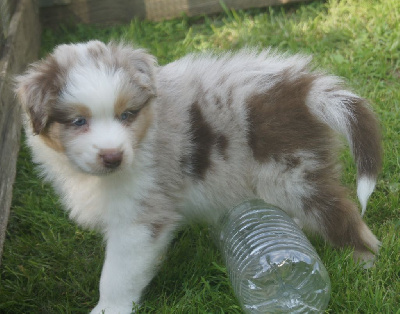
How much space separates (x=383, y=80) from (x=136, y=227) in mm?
3220

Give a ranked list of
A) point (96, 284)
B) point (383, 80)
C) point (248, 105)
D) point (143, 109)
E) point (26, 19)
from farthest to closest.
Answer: point (26, 19), point (383, 80), point (96, 284), point (248, 105), point (143, 109)

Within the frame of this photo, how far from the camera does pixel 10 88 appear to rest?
4.46 m

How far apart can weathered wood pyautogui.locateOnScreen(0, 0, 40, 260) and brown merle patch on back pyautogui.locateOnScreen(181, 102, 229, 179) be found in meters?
1.30

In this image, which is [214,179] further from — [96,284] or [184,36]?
[184,36]

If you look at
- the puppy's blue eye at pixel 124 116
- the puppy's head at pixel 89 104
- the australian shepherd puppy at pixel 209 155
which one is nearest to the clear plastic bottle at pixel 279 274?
the australian shepherd puppy at pixel 209 155

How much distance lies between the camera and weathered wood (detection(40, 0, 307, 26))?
7.11 m

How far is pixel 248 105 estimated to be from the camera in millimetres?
3598

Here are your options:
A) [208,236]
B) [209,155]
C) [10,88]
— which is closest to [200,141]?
[209,155]

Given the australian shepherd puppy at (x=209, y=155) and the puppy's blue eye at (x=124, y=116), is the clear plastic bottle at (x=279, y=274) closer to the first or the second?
the australian shepherd puppy at (x=209, y=155)

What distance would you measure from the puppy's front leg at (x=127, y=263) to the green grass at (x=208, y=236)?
0.57ft

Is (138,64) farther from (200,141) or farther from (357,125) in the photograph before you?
(357,125)

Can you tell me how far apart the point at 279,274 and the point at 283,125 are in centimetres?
85

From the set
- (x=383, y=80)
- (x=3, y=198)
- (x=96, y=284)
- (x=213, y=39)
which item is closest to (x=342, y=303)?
(x=96, y=284)

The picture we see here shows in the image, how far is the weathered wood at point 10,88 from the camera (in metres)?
4.18
